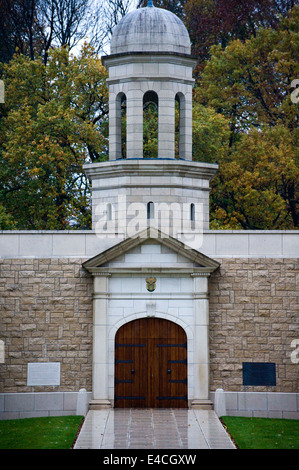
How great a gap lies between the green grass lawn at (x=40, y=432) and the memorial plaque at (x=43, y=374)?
3.12 ft

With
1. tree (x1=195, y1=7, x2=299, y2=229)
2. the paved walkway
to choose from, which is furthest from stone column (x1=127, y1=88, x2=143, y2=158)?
tree (x1=195, y1=7, x2=299, y2=229)

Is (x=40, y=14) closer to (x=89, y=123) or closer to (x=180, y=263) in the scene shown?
(x=89, y=123)

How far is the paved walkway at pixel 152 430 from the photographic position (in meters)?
19.3

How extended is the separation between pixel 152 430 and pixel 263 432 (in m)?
2.53

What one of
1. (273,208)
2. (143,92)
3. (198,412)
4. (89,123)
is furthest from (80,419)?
(89,123)

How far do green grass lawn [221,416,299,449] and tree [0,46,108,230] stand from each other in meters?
15.2

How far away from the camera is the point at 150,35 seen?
26.2 m

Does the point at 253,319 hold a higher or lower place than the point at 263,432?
higher

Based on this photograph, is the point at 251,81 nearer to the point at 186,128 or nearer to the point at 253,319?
the point at 186,128

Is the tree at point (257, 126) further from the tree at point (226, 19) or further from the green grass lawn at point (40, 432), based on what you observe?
the green grass lawn at point (40, 432)

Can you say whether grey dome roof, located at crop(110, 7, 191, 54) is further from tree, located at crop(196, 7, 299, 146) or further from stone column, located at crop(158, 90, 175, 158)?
tree, located at crop(196, 7, 299, 146)

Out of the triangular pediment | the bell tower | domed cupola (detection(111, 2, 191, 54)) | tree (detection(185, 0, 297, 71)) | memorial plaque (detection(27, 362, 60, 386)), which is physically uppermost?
tree (detection(185, 0, 297, 71))

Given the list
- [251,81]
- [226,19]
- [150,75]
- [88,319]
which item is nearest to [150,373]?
[88,319]

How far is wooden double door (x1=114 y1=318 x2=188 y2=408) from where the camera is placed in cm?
2409
